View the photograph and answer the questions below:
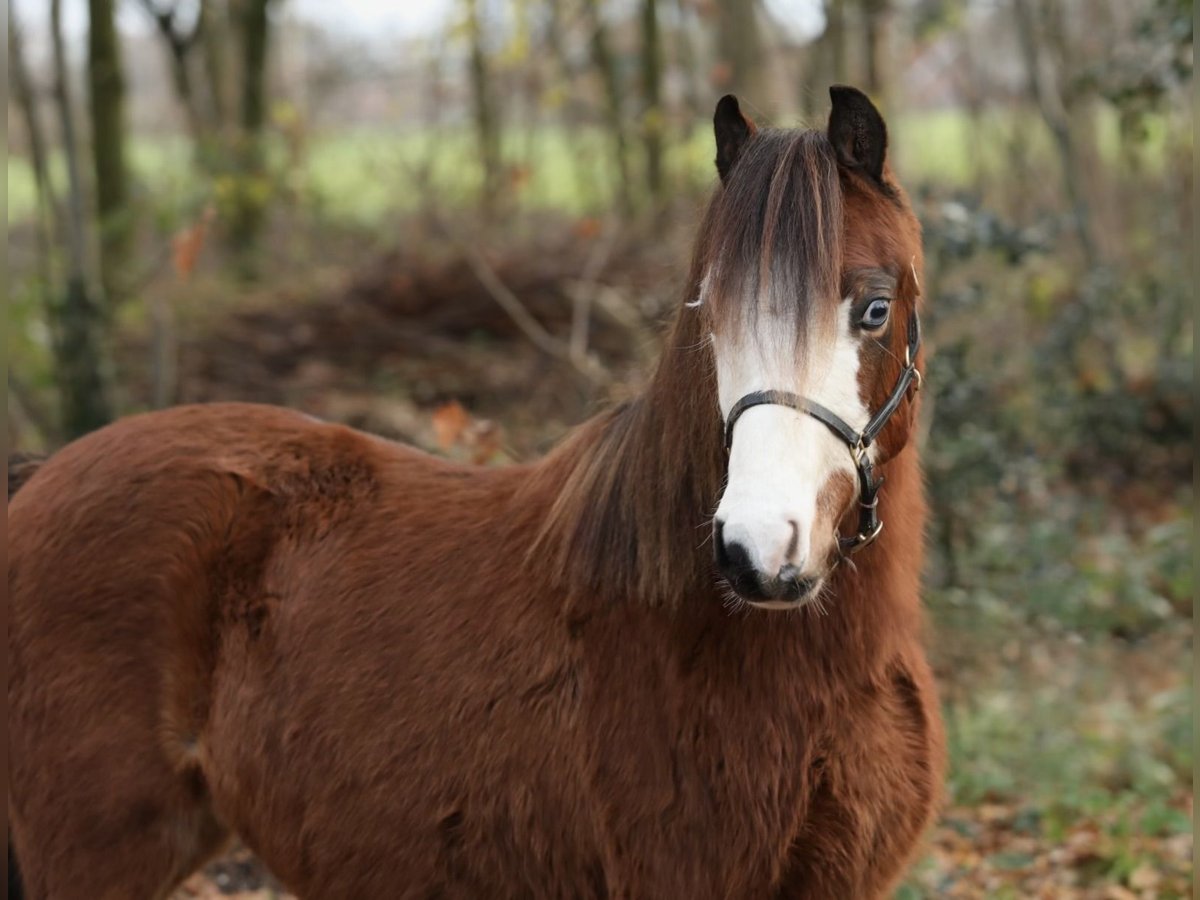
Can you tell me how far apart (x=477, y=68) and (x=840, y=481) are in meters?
11.7

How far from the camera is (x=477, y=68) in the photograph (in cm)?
1330

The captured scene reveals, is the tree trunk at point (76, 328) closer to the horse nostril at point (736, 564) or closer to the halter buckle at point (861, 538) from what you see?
the halter buckle at point (861, 538)

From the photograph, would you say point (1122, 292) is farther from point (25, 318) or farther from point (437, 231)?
point (25, 318)

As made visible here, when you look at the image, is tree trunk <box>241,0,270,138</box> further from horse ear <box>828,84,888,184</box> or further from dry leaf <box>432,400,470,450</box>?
horse ear <box>828,84,888,184</box>

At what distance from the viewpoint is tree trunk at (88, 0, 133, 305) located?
9.59m

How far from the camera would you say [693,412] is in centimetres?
269

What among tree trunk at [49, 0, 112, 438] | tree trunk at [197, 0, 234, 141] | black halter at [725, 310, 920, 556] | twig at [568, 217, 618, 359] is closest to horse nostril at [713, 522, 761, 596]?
black halter at [725, 310, 920, 556]

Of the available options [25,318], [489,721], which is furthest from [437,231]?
[489,721]

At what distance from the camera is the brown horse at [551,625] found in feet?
8.21

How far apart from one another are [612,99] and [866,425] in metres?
11.0

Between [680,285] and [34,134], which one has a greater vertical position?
[34,134]

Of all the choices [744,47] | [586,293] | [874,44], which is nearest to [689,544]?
[586,293]

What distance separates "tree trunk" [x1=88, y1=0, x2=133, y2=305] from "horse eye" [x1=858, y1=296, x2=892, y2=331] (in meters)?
7.78

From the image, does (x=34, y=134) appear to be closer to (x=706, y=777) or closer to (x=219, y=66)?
(x=706, y=777)
